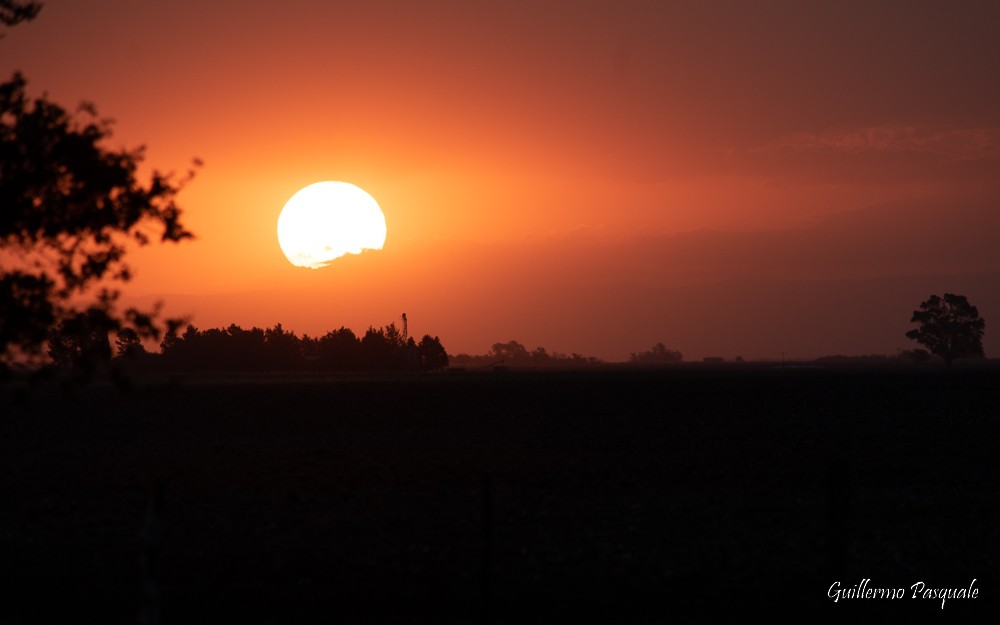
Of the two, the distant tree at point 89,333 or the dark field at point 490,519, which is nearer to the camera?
the distant tree at point 89,333

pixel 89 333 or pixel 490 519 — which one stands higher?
pixel 89 333

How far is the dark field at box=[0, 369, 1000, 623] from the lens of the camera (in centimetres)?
1714

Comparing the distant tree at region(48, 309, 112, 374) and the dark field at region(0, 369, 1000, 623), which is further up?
the distant tree at region(48, 309, 112, 374)

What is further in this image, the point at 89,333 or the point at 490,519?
the point at 89,333

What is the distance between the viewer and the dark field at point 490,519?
1714 centimetres

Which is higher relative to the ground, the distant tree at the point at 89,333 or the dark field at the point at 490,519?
the distant tree at the point at 89,333

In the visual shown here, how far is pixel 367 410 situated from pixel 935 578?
57.6 m

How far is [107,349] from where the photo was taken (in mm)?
16609

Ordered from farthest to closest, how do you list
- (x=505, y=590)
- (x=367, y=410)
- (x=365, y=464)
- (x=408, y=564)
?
(x=367, y=410) → (x=365, y=464) → (x=408, y=564) → (x=505, y=590)

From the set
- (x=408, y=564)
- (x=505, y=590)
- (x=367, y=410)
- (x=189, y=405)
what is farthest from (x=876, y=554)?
(x=189, y=405)

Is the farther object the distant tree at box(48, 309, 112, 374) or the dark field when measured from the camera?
the dark field

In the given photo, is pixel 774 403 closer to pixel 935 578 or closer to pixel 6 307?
pixel 935 578

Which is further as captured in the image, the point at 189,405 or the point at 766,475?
the point at 189,405

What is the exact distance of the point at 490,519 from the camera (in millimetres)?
15703
